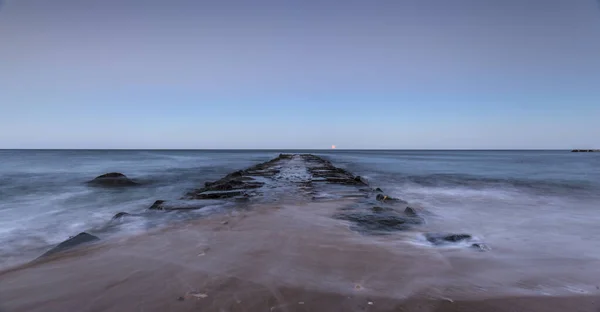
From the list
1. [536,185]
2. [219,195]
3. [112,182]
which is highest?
[219,195]

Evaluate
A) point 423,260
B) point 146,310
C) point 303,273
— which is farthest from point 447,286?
point 146,310

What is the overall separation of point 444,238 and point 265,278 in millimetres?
3684

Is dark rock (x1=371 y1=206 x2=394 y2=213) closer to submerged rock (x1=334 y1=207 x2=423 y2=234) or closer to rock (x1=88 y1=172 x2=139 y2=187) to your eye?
submerged rock (x1=334 y1=207 x2=423 y2=234)

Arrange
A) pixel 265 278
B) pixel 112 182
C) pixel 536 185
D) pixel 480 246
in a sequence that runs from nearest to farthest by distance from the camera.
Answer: pixel 265 278 → pixel 480 246 → pixel 112 182 → pixel 536 185

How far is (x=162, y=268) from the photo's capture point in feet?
13.6

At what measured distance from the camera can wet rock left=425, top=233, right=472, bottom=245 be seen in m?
5.55

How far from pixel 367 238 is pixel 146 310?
380 centimetres

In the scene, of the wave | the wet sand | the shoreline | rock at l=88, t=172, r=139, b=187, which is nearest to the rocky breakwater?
the shoreline

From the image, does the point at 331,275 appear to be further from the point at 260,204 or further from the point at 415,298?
the point at 260,204

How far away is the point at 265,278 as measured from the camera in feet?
12.5

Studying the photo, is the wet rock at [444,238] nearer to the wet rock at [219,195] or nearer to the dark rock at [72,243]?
the dark rock at [72,243]

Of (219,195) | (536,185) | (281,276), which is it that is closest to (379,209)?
(281,276)

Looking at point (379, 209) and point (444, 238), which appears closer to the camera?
point (444, 238)

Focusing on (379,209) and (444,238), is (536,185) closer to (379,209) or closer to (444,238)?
(379,209)
